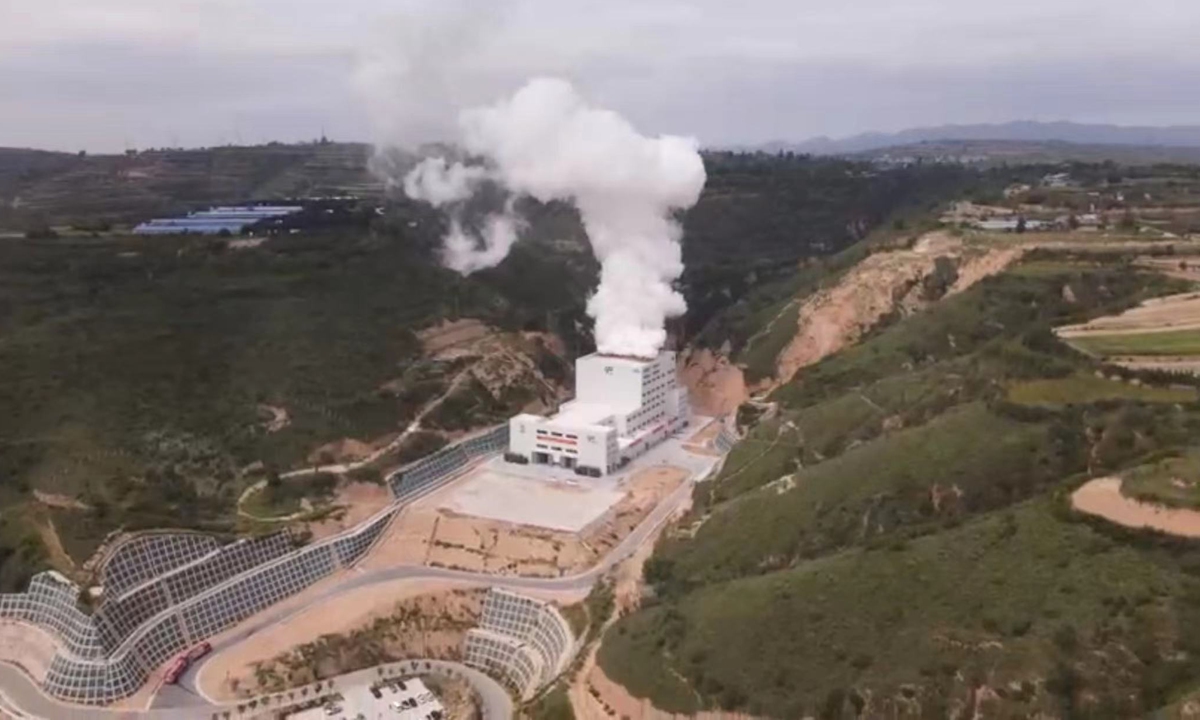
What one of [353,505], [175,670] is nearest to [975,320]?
[353,505]

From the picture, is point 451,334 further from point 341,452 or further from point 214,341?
point 341,452

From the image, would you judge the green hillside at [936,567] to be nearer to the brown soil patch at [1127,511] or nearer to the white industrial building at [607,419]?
the brown soil patch at [1127,511]

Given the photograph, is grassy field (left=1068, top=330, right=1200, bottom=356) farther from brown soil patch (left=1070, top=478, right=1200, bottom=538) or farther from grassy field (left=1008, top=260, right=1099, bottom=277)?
brown soil patch (left=1070, top=478, right=1200, bottom=538)

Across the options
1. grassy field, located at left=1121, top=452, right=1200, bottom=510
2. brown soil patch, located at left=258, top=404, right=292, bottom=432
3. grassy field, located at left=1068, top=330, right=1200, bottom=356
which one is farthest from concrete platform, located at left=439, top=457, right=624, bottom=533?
grassy field, located at left=1121, top=452, right=1200, bottom=510

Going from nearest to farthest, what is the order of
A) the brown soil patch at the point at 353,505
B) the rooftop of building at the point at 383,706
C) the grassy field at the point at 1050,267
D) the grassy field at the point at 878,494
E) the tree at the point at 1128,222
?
the grassy field at the point at 878,494 → the rooftop of building at the point at 383,706 → the brown soil patch at the point at 353,505 → the grassy field at the point at 1050,267 → the tree at the point at 1128,222

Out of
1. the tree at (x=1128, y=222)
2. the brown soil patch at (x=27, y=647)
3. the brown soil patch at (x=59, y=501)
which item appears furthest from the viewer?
the tree at (x=1128, y=222)

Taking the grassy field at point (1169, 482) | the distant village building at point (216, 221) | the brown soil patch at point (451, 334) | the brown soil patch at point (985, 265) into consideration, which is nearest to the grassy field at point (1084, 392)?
the grassy field at point (1169, 482)

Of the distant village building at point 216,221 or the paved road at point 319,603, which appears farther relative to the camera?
the distant village building at point 216,221

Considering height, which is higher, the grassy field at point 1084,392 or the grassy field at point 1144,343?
the grassy field at point 1144,343
